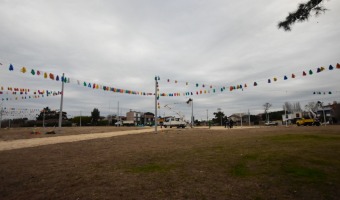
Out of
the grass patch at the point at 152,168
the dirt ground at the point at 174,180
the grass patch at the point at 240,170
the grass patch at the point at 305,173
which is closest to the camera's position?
the dirt ground at the point at 174,180

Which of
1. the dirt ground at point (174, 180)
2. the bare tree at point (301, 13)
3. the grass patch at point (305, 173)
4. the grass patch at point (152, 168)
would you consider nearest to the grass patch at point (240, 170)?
the dirt ground at point (174, 180)

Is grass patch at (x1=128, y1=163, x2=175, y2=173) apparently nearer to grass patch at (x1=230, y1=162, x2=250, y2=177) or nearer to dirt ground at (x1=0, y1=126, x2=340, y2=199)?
dirt ground at (x1=0, y1=126, x2=340, y2=199)

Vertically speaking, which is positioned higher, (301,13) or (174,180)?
(301,13)

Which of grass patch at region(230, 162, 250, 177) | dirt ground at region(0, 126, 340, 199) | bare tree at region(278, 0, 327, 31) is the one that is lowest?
dirt ground at region(0, 126, 340, 199)

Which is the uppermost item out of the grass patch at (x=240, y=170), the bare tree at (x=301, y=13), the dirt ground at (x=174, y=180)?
the bare tree at (x=301, y=13)

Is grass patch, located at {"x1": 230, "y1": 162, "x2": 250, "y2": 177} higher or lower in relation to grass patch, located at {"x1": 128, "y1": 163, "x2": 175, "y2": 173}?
higher

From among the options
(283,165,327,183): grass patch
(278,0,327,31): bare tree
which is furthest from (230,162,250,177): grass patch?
(278,0,327,31): bare tree

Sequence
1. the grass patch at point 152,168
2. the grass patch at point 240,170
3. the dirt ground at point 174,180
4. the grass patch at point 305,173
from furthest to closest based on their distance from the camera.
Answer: the grass patch at point 152,168 → the grass patch at point 240,170 → the grass patch at point 305,173 → the dirt ground at point 174,180

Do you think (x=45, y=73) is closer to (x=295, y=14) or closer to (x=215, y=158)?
(x=215, y=158)

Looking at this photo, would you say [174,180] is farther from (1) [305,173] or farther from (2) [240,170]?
(1) [305,173]

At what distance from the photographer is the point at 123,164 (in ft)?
25.0

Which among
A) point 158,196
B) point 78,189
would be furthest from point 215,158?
point 78,189

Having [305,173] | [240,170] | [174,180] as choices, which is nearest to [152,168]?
[174,180]

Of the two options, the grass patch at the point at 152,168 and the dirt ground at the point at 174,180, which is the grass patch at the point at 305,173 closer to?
the dirt ground at the point at 174,180
